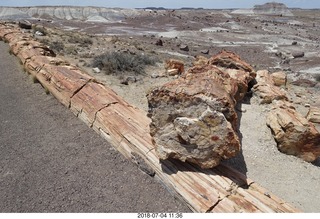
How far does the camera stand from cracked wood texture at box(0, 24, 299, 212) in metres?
4.95

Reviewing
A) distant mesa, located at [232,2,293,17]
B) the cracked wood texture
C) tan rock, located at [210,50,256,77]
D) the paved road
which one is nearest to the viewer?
the cracked wood texture

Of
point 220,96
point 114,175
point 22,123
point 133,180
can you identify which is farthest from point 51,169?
point 220,96

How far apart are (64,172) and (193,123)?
273 cm

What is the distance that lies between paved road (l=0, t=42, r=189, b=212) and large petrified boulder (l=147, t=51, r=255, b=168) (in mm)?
842

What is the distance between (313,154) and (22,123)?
24.6ft

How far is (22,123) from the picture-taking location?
25.9 ft

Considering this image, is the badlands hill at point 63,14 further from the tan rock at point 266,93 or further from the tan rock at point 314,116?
→ the tan rock at point 314,116

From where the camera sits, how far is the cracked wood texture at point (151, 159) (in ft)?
16.2

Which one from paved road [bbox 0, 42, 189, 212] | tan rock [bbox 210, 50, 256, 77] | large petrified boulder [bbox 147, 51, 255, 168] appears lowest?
paved road [bbox 0, 42, 189, 212]

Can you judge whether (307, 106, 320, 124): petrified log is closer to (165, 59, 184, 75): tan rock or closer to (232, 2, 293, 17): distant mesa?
(165, 59, 184, 75): tan rock

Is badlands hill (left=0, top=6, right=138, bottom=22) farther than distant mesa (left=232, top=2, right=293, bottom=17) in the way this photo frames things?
No

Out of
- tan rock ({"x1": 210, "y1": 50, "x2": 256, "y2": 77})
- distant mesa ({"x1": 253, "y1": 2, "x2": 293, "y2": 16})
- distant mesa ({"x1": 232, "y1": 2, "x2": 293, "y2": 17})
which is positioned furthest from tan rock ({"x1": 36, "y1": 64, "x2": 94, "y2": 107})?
distant mesa ({"x1": 253, "y1": 2, "x2": 293, "y2": 16})

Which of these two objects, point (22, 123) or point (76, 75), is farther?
point (76, 75)

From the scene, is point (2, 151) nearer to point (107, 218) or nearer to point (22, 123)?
point (22, 123)
